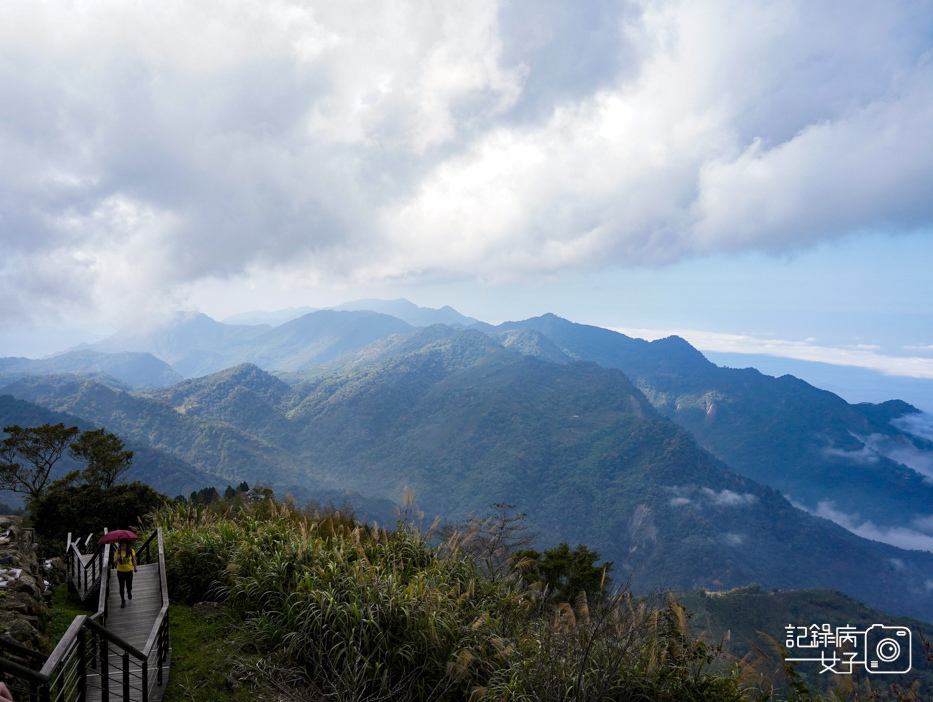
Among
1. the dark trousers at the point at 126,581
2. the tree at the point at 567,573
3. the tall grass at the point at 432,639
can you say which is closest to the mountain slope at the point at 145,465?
the tree at the point at 567,573

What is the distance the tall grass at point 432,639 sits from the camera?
478 centimetres

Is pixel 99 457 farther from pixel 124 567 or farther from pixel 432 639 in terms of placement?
pixel 432 639

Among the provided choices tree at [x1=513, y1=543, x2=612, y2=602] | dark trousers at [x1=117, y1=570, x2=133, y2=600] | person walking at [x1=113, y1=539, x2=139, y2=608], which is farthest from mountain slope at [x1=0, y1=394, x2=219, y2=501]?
person walking at [x1=113, y1=539, x2=139, y2=608]

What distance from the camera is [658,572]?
127250 mm

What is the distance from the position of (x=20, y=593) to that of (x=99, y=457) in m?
27.3

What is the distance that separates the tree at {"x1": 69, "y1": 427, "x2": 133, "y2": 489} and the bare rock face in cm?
2335

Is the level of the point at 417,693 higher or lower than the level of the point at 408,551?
lower

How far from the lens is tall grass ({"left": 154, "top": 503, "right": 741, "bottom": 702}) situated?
478cm

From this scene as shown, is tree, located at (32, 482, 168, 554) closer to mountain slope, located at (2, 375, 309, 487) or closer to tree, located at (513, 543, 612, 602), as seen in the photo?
tree, located at (513, 543, 612, 602)

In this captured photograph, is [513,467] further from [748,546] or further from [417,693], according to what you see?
[417,693]

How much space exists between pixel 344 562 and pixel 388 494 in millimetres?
171757

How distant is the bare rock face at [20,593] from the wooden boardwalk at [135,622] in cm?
80

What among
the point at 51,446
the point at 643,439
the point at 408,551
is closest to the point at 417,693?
the point at 408,551

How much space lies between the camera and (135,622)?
673 centimetres
